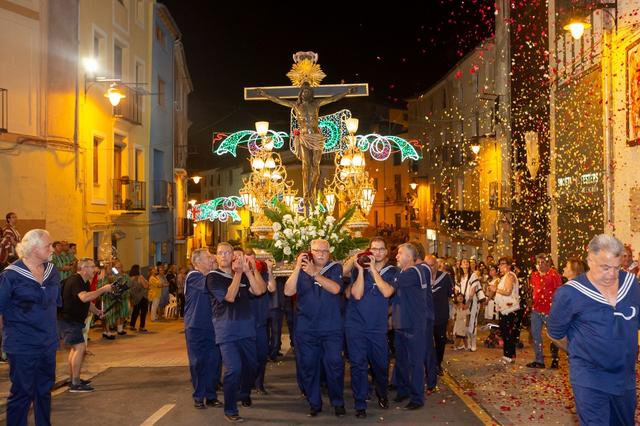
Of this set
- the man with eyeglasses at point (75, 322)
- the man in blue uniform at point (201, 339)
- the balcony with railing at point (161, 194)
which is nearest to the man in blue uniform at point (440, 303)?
the man in blue uniform at point (201, 339)

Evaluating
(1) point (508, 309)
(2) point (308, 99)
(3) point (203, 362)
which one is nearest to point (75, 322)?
(3) point (203, 362)

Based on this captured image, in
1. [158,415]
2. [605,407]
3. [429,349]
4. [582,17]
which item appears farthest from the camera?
[582,17]

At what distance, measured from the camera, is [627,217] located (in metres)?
14.8

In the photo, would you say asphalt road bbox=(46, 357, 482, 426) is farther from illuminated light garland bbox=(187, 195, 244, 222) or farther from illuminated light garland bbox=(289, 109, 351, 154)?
illuminated light garland bbox=(187, 195, 244, 222)

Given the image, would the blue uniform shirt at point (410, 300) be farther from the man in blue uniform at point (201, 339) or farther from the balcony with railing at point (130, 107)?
the balcony with railing at point (130, 107)

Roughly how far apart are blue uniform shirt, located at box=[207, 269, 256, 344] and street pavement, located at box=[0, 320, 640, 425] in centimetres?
94

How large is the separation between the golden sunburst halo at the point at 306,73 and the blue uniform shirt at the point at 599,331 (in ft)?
40.5

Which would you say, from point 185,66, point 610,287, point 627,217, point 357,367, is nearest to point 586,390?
point 610,287

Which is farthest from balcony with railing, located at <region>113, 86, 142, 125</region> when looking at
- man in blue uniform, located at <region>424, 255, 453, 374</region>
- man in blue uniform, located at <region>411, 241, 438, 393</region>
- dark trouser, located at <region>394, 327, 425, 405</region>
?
dark trouser, located at <region>394, 327, 425, 405</region>

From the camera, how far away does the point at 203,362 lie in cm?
957

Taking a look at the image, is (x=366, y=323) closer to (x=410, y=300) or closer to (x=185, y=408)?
(x=410, y=300)

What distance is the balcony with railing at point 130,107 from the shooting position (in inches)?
1010

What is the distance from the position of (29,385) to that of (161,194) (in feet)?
83.2

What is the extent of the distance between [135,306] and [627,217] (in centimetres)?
1107
